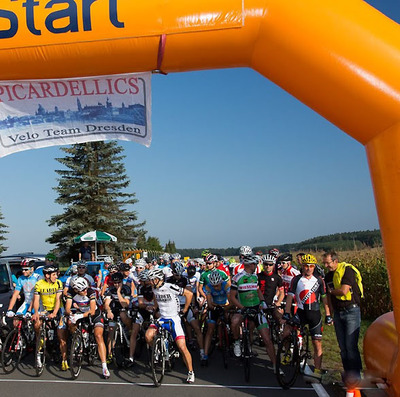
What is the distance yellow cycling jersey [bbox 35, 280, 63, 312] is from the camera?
8812 millimetres

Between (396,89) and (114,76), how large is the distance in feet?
8.29

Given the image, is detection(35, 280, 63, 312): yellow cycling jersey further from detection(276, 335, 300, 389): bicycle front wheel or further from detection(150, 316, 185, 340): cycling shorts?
detection(276, 335, 300, 389): bicycle front wheel

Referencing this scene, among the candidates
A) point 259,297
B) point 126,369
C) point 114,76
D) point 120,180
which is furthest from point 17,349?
point 120,180

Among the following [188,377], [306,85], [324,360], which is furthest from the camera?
[324,360]

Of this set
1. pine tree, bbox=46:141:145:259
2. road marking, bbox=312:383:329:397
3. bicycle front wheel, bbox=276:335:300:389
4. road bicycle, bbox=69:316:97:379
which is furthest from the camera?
pine tree, bbox=46:141:145:259

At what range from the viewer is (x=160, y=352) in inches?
298

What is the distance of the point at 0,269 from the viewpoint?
1081 cm

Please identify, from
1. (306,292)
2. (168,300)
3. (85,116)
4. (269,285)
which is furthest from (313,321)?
(85,116)

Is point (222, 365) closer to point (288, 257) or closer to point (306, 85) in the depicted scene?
point (288, 257)

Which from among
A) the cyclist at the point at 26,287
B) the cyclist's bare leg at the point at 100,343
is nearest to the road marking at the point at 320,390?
the cyclist's bare leg at the point at 100,343

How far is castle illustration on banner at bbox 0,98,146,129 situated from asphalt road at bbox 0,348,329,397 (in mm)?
4551

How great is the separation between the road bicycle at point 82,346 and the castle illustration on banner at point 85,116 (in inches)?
Answer: 182

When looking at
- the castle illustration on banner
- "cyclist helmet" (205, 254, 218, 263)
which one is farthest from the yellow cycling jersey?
the castle illustration on banner

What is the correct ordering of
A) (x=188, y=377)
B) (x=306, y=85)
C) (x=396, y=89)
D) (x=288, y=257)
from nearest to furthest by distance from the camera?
1. (x=396, y=89)
2. (x=306, y=85)
3. (x=188, y=377)
4. (x=288, y=257)
